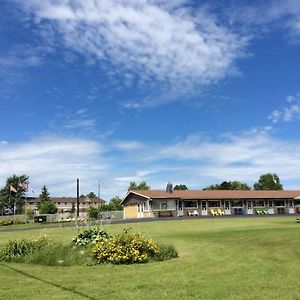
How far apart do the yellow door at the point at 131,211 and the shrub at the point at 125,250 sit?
50977mm

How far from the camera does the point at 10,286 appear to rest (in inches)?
359

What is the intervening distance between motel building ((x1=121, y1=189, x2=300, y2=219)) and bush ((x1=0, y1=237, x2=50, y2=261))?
44613 millimetres

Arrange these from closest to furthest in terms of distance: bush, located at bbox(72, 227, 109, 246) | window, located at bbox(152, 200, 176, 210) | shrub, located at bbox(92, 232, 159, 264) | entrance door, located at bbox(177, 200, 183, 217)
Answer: shrub, located at bbox(92, 232, 159, 264) < bush, located at bbox(72, 227, 109, 246) < window, located at bbox(152, 200, 176, 210) < entrance door, located at bbox(177, 200, 183, 217)

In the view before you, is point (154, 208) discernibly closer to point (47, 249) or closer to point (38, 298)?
point (47, 249)

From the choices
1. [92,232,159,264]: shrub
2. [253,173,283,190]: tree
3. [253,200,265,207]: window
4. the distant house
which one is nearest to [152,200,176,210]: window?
[253,200,265,207]: window

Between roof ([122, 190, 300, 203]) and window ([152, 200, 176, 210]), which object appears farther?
roof ([122, 190, 300, 203])

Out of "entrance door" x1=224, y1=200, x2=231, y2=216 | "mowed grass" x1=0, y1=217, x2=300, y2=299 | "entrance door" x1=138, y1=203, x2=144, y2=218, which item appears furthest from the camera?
"entrance door" x1=224, y1=200, x2=231, y2=216

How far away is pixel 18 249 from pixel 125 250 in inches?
155

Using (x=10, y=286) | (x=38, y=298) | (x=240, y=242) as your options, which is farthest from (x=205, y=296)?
(x=240, y=242)

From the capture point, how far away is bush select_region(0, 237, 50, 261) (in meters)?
13.8

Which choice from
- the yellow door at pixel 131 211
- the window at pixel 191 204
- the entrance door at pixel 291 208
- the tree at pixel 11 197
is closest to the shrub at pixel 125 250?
the window at pixel 191 204

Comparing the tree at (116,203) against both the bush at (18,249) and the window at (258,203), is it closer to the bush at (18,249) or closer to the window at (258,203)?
the window at (258,203)

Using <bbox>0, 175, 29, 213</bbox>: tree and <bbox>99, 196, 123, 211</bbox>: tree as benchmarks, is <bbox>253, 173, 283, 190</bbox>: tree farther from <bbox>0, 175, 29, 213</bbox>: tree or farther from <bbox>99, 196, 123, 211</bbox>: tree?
<bbox>0, 175, 29, 213</bbox>: tree

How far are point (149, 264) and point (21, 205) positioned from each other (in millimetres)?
126414
